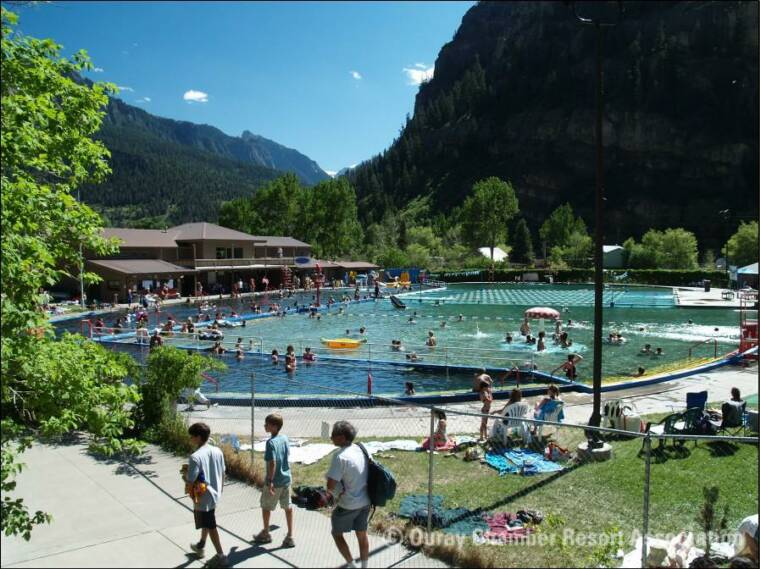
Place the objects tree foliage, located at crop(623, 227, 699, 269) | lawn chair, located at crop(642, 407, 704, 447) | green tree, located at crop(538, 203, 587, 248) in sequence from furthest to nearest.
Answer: green tree, located at crop(538, 203, 587, 248) < tree foliage, located at crop(623, 227, 699, 269) < lawn chair, located at crop(642, 407, 704, 447)

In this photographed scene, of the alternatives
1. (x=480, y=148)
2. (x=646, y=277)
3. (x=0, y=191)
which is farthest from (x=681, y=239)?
(x=480, y=148)

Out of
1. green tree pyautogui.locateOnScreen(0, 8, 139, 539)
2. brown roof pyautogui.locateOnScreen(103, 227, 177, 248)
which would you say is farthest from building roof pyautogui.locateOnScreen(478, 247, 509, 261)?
green tree pyautogui.locateOnScreen(0, 8, 139, 539)

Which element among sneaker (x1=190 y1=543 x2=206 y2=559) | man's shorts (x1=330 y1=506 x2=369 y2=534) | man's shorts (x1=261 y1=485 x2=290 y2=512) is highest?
man's shorts (x1=330 y1=506 x2=369 y2=534)

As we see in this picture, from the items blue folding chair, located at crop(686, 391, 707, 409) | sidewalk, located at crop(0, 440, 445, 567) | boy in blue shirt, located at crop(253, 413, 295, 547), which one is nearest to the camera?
sidewalk, located at crop(0, 440, 445, 567)

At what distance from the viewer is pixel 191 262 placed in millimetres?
64250

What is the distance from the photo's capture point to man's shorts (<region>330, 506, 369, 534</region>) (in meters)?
5.88

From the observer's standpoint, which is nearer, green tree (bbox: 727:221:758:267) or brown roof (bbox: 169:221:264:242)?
brown roof (bbox: 169:221:264:242)

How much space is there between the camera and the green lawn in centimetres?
730

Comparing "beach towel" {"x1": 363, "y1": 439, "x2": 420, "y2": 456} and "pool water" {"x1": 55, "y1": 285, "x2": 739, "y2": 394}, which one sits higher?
"beach towel" {"x1": 363, "y1": 439, "x2": 420, "y2": 456}

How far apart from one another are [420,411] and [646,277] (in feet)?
246

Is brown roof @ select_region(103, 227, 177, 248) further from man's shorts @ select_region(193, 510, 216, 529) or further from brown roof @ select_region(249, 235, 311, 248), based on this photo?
man's shorts @ select_region(193, 510, 216, 529)

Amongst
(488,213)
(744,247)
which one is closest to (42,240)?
(744,247)

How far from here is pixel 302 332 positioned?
Result: 38.8m

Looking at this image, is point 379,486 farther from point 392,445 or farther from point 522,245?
point 522,245
